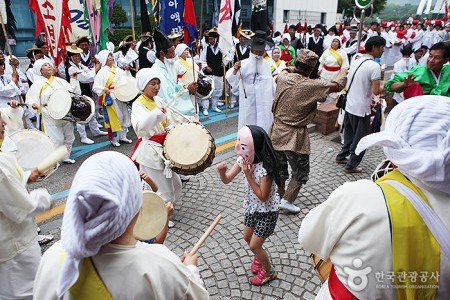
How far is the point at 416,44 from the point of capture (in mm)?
17641

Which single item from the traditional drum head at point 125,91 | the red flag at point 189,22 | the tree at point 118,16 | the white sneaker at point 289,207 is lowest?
the white sneaker at point 289,207

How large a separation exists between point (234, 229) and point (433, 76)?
3105 millimetres

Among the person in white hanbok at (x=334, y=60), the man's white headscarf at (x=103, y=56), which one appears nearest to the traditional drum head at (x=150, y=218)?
the man's white headscarf at (x=103, y=56)

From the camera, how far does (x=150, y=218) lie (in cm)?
223

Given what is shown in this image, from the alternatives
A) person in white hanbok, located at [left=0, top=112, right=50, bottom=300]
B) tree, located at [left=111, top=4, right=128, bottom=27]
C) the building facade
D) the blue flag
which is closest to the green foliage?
tree, located at [left=111, top=4, right=128, bottom=27]

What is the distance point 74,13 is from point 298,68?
5.70 meters

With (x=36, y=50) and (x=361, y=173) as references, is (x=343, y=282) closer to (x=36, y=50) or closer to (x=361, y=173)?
(x=361, y=173)

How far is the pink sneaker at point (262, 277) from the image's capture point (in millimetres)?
3096

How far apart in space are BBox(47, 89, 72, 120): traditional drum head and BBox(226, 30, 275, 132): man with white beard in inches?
112

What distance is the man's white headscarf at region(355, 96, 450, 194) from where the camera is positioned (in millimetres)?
1284

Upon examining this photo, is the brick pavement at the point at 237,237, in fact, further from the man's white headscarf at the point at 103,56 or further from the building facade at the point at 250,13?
the building facade at the point at 250,13

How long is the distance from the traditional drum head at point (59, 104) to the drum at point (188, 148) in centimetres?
268

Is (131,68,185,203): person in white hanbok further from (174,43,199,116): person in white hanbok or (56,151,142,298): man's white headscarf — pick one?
(174,43,199,116): person in white hanbok

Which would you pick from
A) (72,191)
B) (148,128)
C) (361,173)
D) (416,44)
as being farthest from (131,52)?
(416,44)
